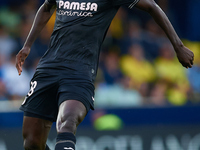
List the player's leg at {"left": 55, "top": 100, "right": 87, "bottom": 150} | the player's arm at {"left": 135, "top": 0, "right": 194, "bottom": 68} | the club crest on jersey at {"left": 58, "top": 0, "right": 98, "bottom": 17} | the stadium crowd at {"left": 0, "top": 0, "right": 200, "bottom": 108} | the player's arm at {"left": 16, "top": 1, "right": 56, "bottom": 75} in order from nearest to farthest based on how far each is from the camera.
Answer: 1. the player's leg at {"left": 55, "top": 100, "right": 87, "bottom": 150}
2. the player's arm at {"left": 135, "top": 0, "right": 194, "bottom": 68}
3. the club crest on jersey at {"left": 58, "top": 0, "right": 98, "bottom": 17}
4. the player's arm at {"left": 16, "top": 1, "right": 56, "bottom": 75}
5. the stadium crowd at {"left": 0, "top": 0, "right": 200, "bottom": 108}

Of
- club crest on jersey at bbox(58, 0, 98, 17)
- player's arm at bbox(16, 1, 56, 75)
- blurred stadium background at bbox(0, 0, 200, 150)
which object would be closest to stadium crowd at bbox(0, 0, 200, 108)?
blurred stadium background at bbox(0, 0, 200, 150)

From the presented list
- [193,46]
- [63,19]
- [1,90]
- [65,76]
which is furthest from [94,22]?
[193,46]

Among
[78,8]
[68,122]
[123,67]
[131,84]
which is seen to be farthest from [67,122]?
[123,67]

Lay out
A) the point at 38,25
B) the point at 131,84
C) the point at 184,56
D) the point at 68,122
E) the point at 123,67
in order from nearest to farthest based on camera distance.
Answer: the point at 68,122 → the point at 184,56 → the point at 38,25 → the point at 131,84 → the point at 123,67

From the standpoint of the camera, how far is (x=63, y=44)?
4426 mm

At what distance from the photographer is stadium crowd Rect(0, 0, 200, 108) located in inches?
336

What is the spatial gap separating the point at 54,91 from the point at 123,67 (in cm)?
540

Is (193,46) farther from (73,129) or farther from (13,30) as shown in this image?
(73,129)

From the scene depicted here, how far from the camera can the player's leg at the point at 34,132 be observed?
450 cm

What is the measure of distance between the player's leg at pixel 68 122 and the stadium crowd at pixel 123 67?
4.18 metres

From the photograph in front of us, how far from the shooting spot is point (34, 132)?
4.50m

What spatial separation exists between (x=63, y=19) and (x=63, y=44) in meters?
0.27

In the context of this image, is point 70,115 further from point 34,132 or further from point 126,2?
point 126,2

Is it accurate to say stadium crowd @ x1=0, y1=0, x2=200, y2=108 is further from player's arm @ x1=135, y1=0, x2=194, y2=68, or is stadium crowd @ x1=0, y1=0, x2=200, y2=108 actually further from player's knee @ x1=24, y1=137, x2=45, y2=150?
player's arm @ x1=135, y1=0, x2=194, y2=68
